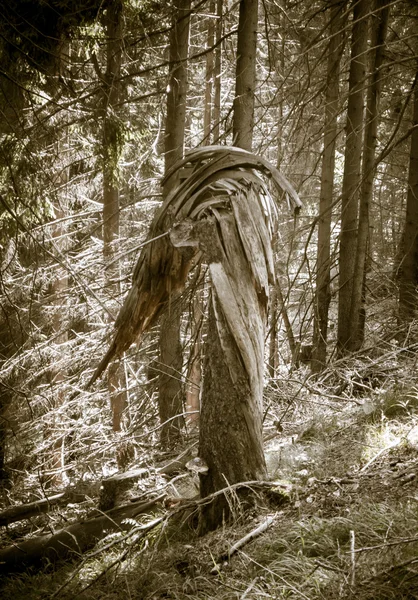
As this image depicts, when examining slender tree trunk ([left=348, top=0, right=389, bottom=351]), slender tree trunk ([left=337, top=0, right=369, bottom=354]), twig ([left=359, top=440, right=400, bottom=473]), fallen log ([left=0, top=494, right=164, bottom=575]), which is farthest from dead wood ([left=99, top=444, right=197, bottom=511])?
slender tree trunk ([left=348, top=0, right=389, bottom=351])

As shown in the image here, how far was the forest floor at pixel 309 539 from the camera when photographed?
3023mm

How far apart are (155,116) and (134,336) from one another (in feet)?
26.0

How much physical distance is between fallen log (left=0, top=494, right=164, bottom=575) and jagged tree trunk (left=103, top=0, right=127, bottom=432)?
228 centimetres

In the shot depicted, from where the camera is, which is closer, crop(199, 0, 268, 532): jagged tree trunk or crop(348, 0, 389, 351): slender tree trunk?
crop(199, 0, 268, 532): jagged tree trunk

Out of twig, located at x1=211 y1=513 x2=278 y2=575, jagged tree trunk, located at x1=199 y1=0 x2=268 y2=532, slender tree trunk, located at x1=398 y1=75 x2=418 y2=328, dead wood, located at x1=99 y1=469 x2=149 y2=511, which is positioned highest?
slender tree trunk, located at x1=398 y1=75 x2=418 y2=328

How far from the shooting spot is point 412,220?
9.28m

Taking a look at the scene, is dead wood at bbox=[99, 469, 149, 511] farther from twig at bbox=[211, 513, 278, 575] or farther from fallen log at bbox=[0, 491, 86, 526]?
twig at bbox=[211, 513, 278, 575]

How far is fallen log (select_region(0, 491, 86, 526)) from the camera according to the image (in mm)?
6543

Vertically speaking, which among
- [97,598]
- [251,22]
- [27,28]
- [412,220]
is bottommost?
[97,598]

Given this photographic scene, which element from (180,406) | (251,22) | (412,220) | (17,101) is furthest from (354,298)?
(17,101)

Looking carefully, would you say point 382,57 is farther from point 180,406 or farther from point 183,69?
point 180,406

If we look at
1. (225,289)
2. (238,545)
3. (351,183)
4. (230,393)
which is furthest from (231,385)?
(351,183)

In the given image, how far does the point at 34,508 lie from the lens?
6.67m

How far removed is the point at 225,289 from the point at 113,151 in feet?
13.9
